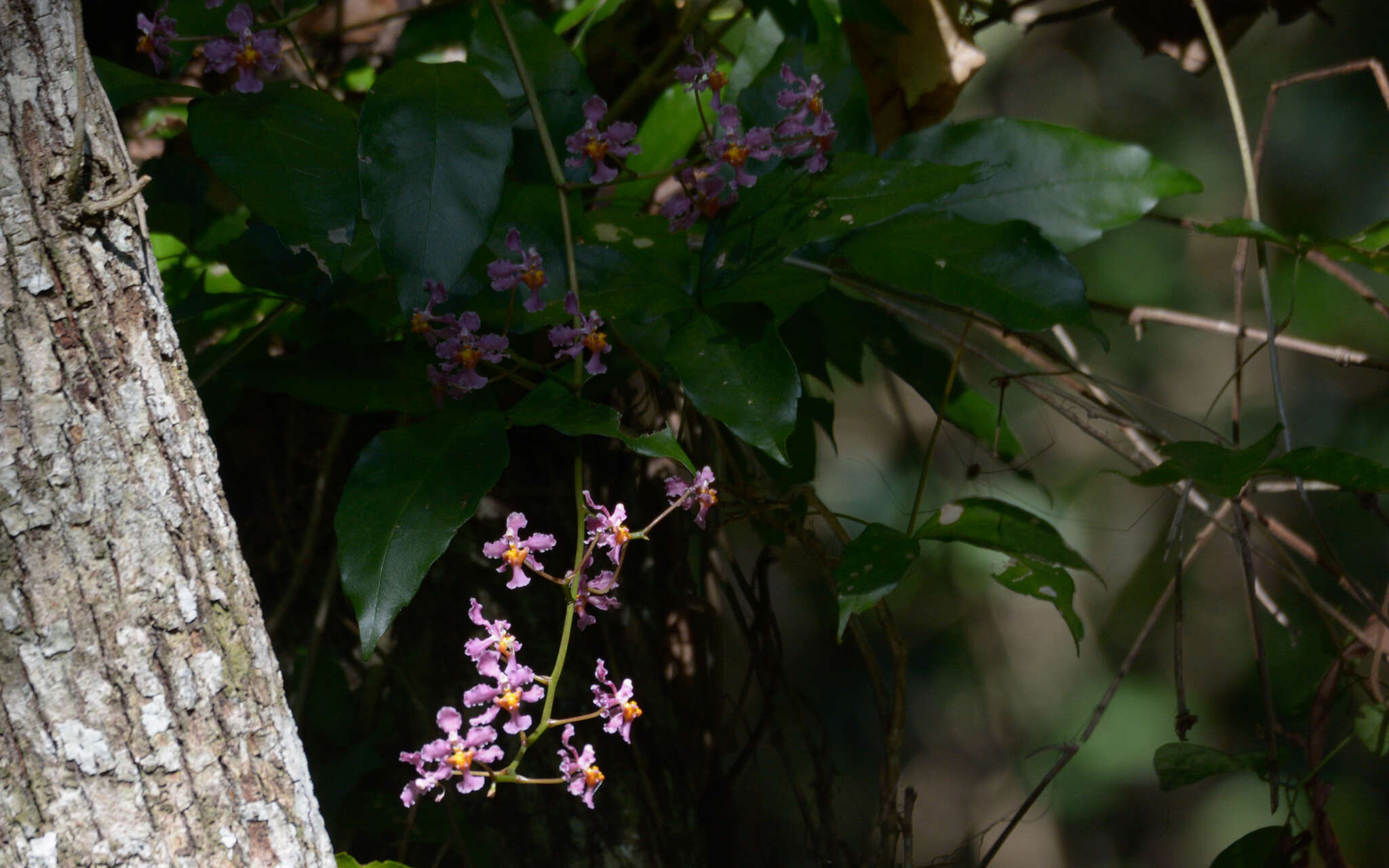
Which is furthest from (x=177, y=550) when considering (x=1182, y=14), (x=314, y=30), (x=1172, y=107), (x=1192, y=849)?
(x=1172, y=107)

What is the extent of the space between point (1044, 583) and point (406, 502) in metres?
0.46

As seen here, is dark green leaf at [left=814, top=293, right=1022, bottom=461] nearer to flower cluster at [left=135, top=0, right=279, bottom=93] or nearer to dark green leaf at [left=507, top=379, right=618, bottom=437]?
dark green leaf at [left=507, top=379, right=618, bottom=437]

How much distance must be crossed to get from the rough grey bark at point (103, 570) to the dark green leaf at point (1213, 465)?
598mm

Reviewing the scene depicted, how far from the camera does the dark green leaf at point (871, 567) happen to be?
2.07ft

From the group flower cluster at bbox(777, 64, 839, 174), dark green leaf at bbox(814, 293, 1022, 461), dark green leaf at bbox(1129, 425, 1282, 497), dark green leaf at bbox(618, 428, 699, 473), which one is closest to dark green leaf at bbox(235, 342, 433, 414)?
dark green leaf at bbox(618, 428, 699, 473)

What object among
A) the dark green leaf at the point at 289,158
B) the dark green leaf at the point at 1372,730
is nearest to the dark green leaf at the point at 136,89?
the dark green leaf at the point at 289,158

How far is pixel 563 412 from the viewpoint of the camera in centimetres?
57

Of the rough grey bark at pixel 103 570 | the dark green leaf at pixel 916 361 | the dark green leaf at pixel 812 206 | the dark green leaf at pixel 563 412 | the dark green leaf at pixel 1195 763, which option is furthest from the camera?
the dark green leaf at pixel 916 361

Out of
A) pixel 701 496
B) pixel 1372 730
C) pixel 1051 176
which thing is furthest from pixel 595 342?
pixel 1372 730

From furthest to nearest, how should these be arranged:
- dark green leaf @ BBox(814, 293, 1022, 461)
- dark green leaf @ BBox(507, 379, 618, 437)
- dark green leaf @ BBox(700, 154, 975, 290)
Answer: dark green leaf @ BBox(814, 293, 1022, 461)
dark green leaf @ BBox(700, 154, 975, 290)
dark green leaf @ BBox(507, 379, 618, 437)

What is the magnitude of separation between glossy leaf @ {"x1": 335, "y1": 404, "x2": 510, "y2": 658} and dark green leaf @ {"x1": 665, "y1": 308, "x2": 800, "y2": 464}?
0.13 m

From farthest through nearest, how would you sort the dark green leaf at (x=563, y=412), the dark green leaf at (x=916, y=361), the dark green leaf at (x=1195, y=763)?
the dark green leaf at (x=916, y=361) → the dark green leaf at (x=1195, y=763) → the dark green leaf at (x=563, y=412)

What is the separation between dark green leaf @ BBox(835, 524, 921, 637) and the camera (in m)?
0.63

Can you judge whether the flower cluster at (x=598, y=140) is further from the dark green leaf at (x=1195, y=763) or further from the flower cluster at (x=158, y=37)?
the dark green leaf at (x=1195, y=763)
